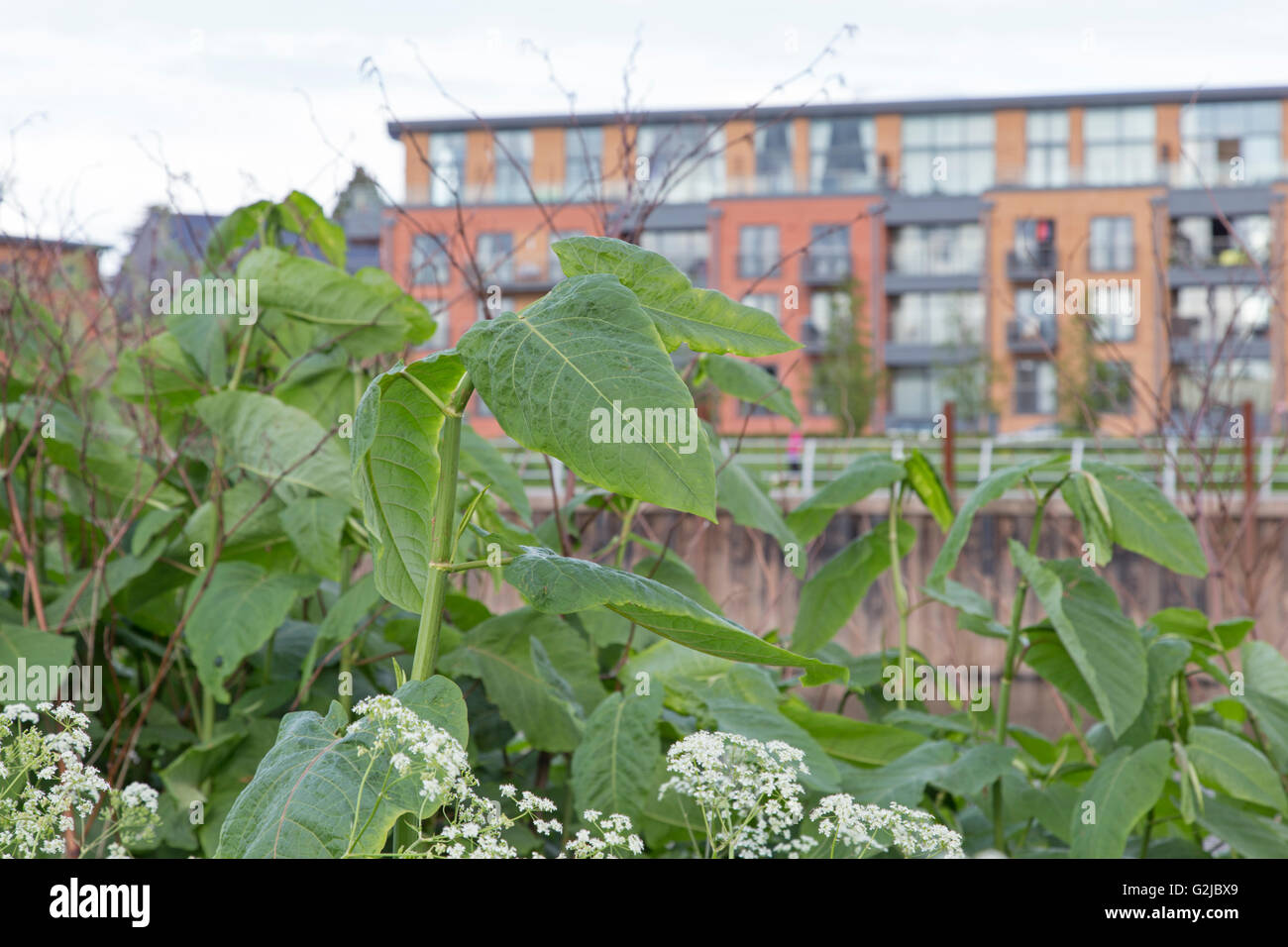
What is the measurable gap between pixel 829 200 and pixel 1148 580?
28796mm

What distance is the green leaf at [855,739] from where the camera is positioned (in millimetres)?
1681

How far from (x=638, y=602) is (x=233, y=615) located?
103cm

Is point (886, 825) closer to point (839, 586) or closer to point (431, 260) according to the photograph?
point (839, 586)

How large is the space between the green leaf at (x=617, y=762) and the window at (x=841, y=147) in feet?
120

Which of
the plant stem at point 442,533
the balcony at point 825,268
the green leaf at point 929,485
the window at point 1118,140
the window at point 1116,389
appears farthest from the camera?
the balcony at point 825,268

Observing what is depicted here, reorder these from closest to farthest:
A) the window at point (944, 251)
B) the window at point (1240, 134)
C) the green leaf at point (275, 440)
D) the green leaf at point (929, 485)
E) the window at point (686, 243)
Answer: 1. the green leaf at point (275, 440)
2. the green leaf at point (929, 485)
3. the window at point (944, 251)
4. the window at point (686, 243)
5. the window at point (1240, 134)

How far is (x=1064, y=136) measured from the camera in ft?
120

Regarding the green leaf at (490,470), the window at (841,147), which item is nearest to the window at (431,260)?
the green leaf at (490,470)

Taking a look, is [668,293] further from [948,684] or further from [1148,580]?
[1148,580]

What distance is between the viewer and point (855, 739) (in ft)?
5.54

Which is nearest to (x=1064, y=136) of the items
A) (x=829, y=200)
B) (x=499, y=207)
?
(x=829, y=200)

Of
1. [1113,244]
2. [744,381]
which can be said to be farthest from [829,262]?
[744,381]

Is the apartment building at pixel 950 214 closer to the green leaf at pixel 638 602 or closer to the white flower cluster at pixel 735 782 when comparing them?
the white flower cluster at pixel 735 782
